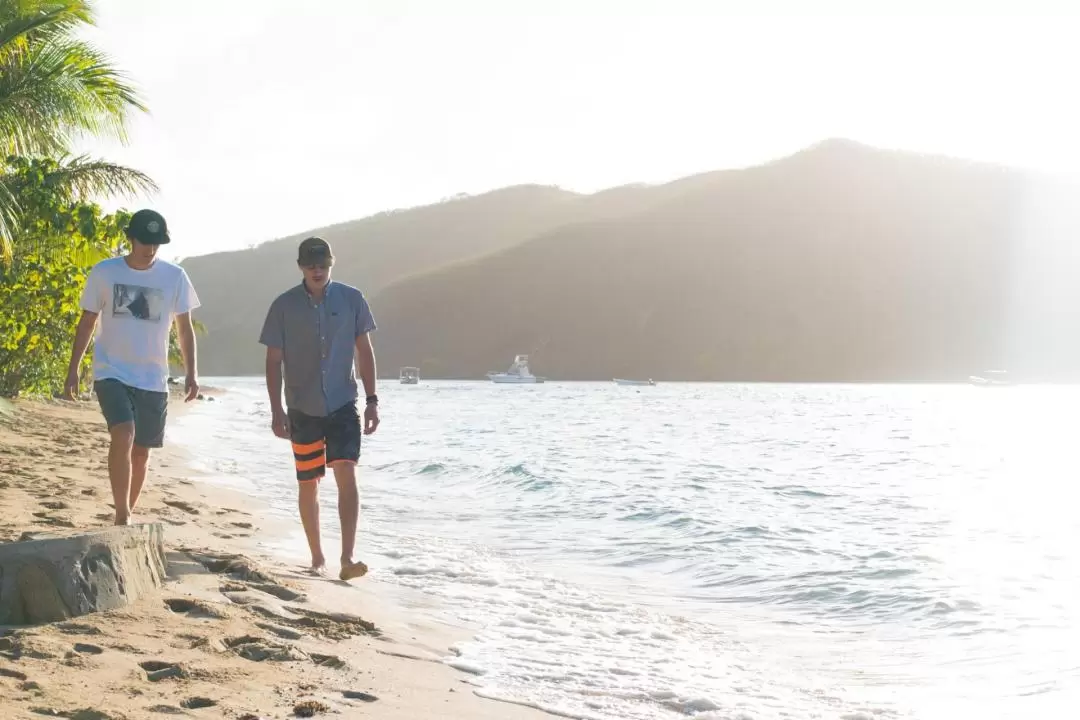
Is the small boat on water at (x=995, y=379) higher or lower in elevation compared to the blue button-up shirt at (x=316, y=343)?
lower

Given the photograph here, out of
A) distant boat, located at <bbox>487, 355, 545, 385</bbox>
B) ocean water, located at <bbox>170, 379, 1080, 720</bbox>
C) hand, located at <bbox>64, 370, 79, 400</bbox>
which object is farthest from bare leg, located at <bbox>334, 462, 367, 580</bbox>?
distant boat, located at <bbox>487, 355, 545, 385</bbox>

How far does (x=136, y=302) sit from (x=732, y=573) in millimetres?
5289

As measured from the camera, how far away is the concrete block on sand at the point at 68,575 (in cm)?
405

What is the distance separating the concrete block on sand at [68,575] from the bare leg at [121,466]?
1065 mm

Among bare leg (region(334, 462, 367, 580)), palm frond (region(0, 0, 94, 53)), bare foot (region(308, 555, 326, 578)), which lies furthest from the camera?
palm frond (region(0, 0, 94, 53))

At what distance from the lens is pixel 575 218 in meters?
150

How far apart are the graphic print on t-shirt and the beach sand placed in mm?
1330

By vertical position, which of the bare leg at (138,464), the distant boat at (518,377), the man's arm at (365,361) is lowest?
the distant boat at (518,377)

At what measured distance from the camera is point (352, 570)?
6.36 metres

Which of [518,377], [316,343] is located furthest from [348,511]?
[518,377]

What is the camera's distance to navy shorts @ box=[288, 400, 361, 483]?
608cm

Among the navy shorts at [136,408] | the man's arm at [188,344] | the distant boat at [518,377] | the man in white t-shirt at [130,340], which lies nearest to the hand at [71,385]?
the man in white t-shirt at [130,340]

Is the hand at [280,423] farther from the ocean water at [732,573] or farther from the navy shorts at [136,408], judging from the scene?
the ocean water at [732,573]

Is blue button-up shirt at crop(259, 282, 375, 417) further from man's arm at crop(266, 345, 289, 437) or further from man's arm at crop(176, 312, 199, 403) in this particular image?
man's arm at crop(176, 312, 199, 403)
